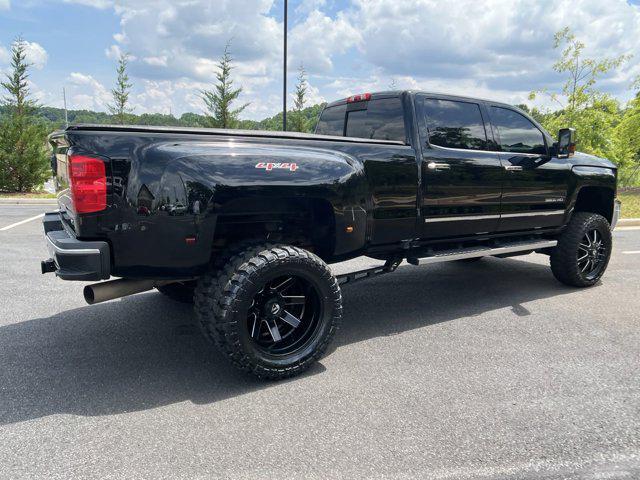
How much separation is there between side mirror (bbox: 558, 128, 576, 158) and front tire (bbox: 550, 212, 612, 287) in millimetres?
854

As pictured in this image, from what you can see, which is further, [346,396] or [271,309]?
[271,309]

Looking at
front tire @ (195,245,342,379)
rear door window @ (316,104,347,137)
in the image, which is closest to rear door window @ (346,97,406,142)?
rear door window @ (316,104,347,137)

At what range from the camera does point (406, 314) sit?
15.1ft

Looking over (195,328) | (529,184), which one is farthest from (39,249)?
(529,184)

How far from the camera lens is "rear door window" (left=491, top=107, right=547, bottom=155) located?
484cm

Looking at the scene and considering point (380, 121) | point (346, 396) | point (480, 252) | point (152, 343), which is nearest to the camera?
point (346, 396)

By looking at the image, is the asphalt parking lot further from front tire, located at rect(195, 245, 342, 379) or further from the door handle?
the door handle

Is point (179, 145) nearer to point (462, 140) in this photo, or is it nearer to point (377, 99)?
point (377, 99)

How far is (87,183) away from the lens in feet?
9.18

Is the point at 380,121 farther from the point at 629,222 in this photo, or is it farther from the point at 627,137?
the point at 627,137

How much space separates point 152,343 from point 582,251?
4.61 metres

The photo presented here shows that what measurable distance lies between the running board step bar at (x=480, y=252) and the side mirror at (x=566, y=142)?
93 centimetres

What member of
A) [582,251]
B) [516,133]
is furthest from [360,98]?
Result: [582,251]

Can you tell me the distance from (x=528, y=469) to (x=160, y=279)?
2.33 metres
